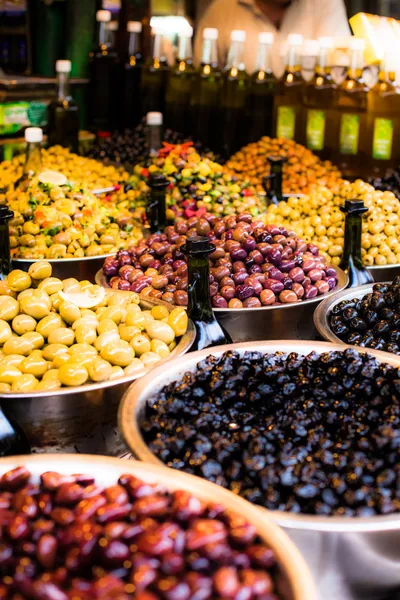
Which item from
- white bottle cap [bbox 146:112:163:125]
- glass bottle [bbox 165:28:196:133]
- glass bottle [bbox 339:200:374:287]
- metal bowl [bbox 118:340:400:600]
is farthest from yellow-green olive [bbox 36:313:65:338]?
glass bottle [bbox 165:28:196:133]

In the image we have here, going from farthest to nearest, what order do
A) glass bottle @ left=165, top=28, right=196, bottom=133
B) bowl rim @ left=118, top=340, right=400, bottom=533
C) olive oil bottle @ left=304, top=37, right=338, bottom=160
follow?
glass bottle @ left=165, top=28, right=196, bottom=133
olive oil bottle @ left=304, top=37, right=338, bottom=160
bowl rim @ left=118, top=340, right=400, bottom=533

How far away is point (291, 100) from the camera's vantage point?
163 inches

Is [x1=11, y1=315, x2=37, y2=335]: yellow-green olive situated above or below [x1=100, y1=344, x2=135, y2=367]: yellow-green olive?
above

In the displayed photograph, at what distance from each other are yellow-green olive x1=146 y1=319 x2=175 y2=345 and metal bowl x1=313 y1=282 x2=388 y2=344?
40 cm

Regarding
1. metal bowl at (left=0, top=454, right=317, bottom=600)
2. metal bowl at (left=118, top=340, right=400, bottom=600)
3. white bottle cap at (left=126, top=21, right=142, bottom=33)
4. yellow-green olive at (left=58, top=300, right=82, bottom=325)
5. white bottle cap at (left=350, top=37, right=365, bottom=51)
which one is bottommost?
metal bowl at (left=118, top=340, right=400, bottom=600)

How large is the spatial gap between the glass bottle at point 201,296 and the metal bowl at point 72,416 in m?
0.33

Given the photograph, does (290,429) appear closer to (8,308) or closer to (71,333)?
(71,333)

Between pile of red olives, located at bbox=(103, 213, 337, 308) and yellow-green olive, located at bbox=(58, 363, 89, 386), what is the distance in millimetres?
620

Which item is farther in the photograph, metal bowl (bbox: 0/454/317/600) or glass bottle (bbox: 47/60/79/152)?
glass bottle (bbox: 47/60/79/152)

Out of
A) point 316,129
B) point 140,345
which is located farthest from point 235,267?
point 316,129

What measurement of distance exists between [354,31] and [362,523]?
3.81m

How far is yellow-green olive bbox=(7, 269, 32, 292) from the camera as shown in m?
1.97

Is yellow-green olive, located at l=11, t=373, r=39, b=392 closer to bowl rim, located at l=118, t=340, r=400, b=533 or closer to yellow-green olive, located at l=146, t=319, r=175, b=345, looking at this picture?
bowl rim, located at l=118, t=340, r=400, b=533

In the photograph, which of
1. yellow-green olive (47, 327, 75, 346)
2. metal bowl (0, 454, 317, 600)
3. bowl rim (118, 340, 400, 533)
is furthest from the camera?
yellow-green olive (47, 327, 75, 346)
